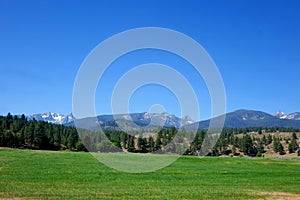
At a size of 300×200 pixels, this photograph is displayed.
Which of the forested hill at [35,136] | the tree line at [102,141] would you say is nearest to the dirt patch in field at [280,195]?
the tree line at [102,141]

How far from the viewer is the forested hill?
14375 cm

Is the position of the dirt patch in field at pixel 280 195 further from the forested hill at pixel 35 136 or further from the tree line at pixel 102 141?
the forested hill at pixel 35 136

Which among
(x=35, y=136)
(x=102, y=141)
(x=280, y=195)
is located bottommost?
(x=280, y=195)

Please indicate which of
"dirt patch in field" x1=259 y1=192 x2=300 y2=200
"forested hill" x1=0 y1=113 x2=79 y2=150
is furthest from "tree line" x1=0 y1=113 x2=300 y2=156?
"dirt patch in field" x1=259 y1=192 x2=300 y2=200

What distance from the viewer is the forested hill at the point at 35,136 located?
472 feet

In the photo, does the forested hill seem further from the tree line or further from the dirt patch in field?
the dirt patch in field

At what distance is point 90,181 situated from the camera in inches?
1399

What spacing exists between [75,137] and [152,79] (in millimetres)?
137634

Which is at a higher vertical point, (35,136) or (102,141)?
(35,136)

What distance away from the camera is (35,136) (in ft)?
487

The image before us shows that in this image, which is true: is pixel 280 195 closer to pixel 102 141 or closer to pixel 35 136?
pixel 102 141

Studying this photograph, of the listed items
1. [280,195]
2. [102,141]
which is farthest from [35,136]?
[280,195]

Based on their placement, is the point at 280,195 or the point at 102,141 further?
the point at 102,141

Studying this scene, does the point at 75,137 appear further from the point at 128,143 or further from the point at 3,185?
the point at 3,185
